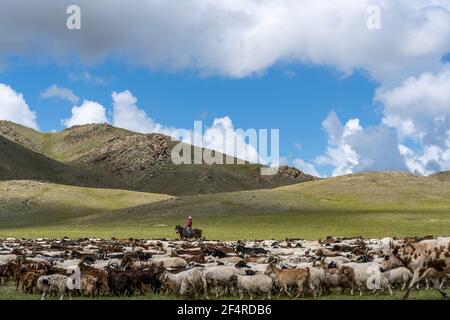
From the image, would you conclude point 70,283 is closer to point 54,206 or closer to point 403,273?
point 403,273

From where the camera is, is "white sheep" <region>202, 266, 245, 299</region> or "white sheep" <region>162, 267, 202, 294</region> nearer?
"white sheep" <region>162, 267, 202, 294</region>

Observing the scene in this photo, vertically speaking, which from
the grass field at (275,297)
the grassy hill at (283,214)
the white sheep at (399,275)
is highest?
the grassy hill at (283,214)

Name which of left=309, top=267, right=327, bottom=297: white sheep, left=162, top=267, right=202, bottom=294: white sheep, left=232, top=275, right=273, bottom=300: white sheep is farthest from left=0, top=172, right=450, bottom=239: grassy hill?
left=232, top=275, right=273, bottom=300: white sheep

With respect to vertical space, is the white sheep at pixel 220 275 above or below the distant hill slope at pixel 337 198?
below

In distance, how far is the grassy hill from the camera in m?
61.0

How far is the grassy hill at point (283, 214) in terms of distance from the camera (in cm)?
6100

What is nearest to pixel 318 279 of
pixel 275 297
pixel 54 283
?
pixel 275 297

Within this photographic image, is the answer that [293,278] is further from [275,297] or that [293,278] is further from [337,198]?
[337,198]

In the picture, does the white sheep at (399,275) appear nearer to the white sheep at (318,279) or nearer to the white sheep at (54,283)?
the white sheep at (318,279)

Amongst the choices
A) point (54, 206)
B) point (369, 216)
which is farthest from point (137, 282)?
point (54, 206)

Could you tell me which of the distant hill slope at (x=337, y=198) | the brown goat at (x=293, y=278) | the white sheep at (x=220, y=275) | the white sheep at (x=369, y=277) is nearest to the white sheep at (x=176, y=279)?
the white sheep at (x=220, y=275)

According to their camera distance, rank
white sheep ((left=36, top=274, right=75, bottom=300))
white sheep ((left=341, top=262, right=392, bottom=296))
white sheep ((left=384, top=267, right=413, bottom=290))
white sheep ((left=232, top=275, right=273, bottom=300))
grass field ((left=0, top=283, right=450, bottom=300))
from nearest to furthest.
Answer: grass field ((left=0, top=283, right=450, bottom=300)) → white sheep ((left=232, top=275, right=273, bottom=300)) → white sheep ((left=36, top=274, right=75, bottom=300)) → white sheep ((left=341, top=262, right=392, bottom=296)) → white sheep ((left=384, top=267, right=413, bottom=290))

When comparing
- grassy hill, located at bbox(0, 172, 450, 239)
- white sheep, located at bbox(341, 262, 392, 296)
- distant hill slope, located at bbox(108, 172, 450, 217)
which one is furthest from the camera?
distant hill slope, located at bbox(108, 172, 450, 217)

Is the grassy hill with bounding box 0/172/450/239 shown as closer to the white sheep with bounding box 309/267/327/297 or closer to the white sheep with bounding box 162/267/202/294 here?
the white sheep with bounding box 162/267/202/294
